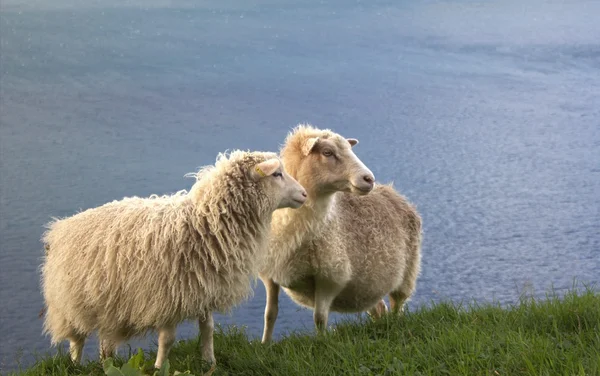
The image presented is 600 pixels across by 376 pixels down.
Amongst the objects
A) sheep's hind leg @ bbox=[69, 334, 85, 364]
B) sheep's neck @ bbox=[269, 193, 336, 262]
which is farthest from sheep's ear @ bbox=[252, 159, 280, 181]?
sheep's hind leg @ bbox=[69, 334, 85, 364]

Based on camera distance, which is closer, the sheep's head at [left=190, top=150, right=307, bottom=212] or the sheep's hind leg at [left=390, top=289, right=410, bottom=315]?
the sheep's head at [left=190, top=150, right=307, bottom=212]

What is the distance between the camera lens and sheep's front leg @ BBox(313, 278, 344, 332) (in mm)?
4957

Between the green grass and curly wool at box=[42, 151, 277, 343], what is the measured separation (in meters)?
0.32

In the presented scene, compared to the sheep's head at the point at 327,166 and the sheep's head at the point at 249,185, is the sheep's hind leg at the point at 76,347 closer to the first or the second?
the sheep's head at the point at 249,185

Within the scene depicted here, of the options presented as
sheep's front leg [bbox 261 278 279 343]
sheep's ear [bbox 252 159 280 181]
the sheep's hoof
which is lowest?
sheep's front leg [bbox 261 278 279 343]

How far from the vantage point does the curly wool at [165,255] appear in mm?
4059

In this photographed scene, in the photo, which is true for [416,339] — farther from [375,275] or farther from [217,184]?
Result: [217,184]

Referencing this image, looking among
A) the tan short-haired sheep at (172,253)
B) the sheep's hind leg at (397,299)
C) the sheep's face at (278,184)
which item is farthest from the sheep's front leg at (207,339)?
the sheep's hind leg at (397,299)

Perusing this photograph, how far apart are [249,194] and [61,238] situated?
3.19 ft

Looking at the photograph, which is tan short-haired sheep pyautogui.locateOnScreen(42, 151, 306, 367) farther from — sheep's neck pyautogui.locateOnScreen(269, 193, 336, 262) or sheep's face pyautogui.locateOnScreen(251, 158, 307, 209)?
sheep's neck pyautogui.locateOnScreen(269, 193, 336, 262)

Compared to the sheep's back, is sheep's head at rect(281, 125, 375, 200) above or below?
above

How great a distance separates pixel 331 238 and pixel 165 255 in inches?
45.0

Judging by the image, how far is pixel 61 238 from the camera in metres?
4.38

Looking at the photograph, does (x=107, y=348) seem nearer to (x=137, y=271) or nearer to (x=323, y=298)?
(x=137, y=271)
